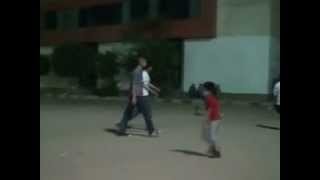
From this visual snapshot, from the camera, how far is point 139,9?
7688mm

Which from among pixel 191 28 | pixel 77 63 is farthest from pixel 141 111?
pixel 191 28

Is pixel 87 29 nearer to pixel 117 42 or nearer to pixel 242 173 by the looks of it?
pixel 117 42

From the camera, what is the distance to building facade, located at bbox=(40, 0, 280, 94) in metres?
7.12

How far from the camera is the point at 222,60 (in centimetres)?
1259

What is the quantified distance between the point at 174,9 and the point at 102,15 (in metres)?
1.20

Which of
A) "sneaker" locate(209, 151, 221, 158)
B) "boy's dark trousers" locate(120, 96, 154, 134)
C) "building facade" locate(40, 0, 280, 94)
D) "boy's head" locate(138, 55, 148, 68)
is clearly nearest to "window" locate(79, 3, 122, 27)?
"building facade" locate(40, 0, 280, 94)

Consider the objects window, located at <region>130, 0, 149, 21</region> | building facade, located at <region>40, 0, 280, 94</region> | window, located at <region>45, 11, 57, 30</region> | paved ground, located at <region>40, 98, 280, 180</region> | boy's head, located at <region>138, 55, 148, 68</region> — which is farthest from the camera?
boy's head, located at <region>138, 55, 148, 68</region>

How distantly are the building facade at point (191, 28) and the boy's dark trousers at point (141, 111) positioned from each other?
2.39 ft

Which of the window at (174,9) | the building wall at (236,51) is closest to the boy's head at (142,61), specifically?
the window at (174,9)

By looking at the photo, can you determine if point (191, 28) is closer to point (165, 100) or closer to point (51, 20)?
point (165, 100)

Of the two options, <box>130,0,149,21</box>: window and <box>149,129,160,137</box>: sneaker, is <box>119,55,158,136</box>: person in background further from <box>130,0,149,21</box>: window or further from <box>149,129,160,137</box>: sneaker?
<box>130,0,149,21</box>: window

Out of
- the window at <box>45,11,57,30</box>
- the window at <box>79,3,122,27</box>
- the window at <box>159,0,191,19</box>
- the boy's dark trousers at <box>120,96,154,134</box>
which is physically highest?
the window at <box>159,0,191,19</box>

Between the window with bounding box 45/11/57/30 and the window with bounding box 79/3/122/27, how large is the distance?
0.86m

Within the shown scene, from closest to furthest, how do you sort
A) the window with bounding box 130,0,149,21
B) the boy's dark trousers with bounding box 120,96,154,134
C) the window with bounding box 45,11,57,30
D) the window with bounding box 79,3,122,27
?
the window with bounding box 45,11,57,30
the window with bounding box 130,0,149,21
the window with bounding box 79,3,122,27
the boy's dark trousers with bounding box 120,96,154,134
